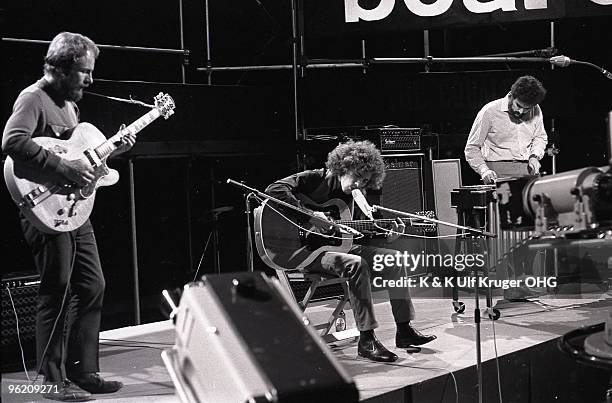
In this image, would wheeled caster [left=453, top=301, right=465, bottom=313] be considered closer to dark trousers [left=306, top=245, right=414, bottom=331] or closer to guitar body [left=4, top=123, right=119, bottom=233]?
dark trousers [left=306, top=245, right=414, bottom=331]

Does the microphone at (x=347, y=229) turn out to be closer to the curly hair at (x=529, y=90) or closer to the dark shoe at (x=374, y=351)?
the dark shoe at (x=374, y=351)

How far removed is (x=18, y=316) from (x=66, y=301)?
9.9 inches

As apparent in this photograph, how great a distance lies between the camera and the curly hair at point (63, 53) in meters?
3.65

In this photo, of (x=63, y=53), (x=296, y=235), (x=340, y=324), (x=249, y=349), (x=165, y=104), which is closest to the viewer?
(x=249, y=349)

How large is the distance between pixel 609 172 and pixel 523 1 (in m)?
3.93

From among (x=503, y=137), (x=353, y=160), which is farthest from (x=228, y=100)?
(x=503, y=137)

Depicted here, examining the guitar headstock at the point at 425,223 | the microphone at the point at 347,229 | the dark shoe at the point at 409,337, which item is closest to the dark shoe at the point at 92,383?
the microphone at the point at 347,229

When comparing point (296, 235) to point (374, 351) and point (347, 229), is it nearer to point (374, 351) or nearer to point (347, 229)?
point (347, 229)

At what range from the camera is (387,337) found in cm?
486

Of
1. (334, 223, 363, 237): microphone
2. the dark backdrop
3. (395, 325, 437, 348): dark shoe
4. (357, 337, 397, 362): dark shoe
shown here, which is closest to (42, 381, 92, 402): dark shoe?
the dark backdrop

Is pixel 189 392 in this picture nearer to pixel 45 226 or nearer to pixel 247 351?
pixel 247 351

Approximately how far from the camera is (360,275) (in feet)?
14.8

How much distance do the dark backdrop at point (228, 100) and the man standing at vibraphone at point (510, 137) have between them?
27.6 inches

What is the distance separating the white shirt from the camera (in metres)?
5.29
